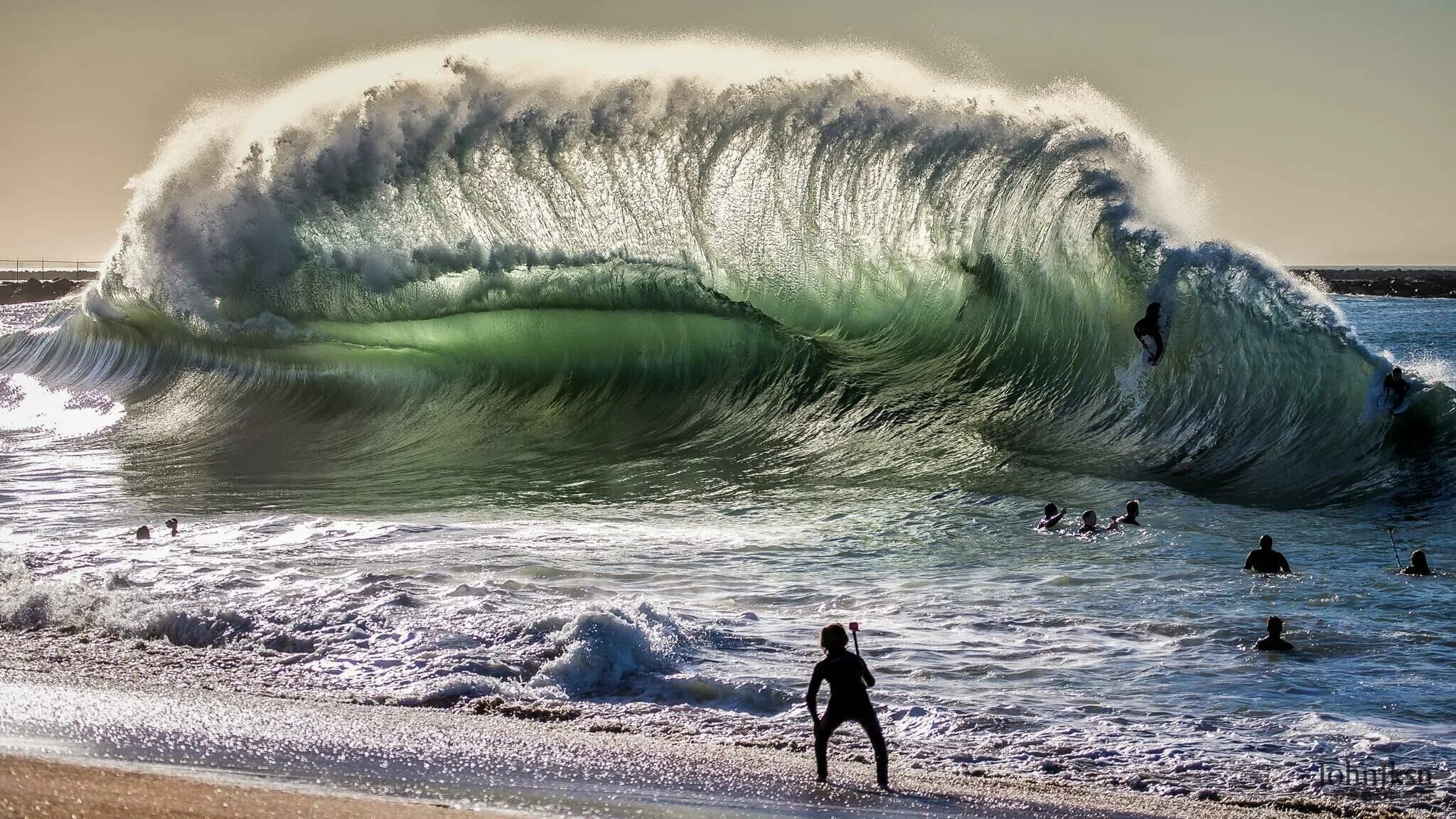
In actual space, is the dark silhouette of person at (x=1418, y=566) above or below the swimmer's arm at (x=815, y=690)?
above

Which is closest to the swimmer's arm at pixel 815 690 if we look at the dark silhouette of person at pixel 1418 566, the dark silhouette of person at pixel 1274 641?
the dark silhouette of person at pixel 1274 641

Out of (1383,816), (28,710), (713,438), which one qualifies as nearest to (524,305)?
(713,438)

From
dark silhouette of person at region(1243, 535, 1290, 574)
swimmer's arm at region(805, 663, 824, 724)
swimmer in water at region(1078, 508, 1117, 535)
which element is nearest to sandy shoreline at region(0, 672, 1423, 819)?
swimmer's arm at region(805, 663, 824, 724)

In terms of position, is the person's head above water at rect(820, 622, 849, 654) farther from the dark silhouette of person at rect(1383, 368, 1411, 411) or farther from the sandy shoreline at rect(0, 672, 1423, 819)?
the dark silhouette of person at rect(1383, 368, 1411, 411)

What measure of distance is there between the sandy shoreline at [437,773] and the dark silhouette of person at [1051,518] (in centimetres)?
530

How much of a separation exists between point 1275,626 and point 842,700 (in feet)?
9.38

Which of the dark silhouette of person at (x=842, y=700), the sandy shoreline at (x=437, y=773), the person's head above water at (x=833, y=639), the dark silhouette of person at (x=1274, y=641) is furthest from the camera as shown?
the dark silhouette of person at (x=1274, y=641)

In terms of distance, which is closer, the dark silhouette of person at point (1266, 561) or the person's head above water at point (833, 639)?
the person's head above water at point (833, 639)

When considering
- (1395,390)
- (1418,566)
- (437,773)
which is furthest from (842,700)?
(1395,390)

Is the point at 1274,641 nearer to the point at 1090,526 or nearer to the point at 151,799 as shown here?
the point at 1090,526

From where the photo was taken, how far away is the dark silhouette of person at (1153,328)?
13914 millimetres

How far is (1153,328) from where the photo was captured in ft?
45.7

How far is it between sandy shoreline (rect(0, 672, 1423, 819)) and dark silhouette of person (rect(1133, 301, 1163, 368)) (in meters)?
9.38

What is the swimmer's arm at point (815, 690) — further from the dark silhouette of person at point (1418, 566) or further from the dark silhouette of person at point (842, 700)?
the dark silhouette of person at point (1418, 566)
